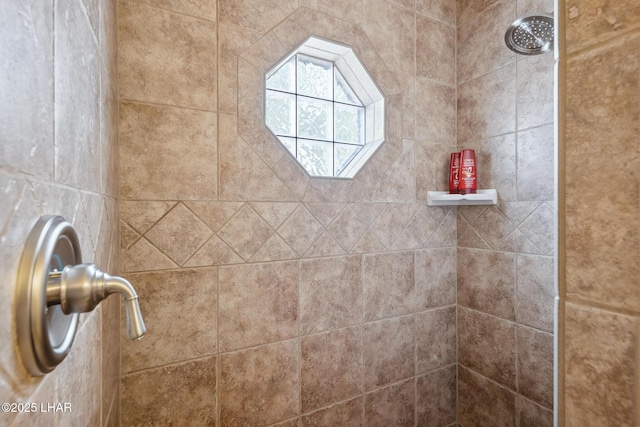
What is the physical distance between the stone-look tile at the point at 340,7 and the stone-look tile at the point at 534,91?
2.48 ft

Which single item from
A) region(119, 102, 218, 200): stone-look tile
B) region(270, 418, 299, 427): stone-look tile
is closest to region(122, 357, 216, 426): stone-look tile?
region(270, 418, 299, 427): stone-look tile

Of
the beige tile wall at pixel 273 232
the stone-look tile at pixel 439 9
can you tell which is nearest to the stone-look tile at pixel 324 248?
the beige tile wall at pixel 273 232

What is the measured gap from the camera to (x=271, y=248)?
123cm

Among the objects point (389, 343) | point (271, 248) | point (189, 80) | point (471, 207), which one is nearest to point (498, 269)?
point (471, 207)

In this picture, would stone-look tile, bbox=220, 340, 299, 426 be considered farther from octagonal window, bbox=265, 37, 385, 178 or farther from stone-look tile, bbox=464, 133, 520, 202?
stone-look tile, bbox=464, 133, 520, 202

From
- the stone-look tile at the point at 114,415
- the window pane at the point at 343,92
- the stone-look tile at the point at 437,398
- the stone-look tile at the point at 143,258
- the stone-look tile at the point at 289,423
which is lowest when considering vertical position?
the stone-look tile at the point at 437,398

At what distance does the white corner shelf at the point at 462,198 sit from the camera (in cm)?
148

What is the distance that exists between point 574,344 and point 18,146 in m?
0.57

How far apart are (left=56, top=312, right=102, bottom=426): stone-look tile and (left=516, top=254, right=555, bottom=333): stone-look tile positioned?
1524mm

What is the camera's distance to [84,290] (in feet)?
1.08

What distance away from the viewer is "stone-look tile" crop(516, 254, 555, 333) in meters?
1.30

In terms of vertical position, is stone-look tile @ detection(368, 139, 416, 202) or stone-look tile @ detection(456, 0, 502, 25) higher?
stone-look tile @ detection(456, 0, 502, 25)

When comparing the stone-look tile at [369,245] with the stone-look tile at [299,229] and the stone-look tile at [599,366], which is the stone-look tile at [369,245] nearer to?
the stone-look tile at [299,229]

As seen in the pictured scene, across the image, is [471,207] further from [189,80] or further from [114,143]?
[114,143]
